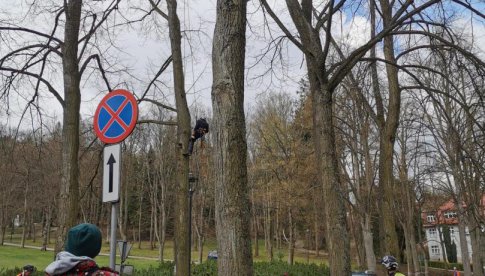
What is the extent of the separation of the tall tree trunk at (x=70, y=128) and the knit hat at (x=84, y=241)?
5298 mm

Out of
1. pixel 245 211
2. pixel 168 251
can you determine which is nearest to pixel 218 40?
pixel 245 211

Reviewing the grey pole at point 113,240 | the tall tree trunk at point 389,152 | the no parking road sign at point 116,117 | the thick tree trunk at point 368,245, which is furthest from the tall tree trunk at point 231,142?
the thick tree trunk at point 368,245

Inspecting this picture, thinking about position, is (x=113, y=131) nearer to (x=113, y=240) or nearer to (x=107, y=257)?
(x=113, y=240)

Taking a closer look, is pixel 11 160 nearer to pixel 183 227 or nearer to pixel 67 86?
pixel 67 86

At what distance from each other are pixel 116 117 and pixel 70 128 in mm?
3995

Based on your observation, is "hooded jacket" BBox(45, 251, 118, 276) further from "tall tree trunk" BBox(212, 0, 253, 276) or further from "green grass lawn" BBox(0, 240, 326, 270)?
"green grass lawn" BBox(0, 240, 326, 270)

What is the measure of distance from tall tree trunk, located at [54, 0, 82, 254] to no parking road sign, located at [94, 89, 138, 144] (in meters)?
3.74

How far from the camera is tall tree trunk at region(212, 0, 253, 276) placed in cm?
314

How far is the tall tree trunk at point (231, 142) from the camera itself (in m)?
3.14

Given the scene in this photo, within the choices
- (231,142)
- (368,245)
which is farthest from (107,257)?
(231,142)

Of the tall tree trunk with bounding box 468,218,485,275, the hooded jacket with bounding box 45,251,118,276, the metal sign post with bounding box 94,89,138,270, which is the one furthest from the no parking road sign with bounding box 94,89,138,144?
the tall tree trunk with bounding box 468,218,485,275

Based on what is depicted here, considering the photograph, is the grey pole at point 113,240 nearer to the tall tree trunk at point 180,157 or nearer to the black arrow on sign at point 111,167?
the black arrow on sign at point 111,167

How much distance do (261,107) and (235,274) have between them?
29939mm

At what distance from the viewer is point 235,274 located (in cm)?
308
